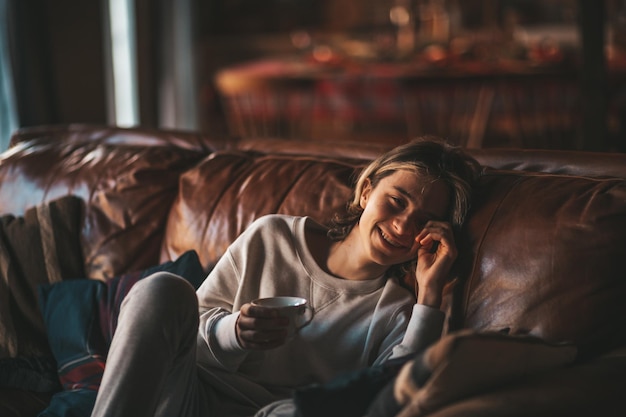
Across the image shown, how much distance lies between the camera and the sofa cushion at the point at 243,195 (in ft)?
5.92

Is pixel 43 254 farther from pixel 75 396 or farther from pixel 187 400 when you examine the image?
pixel 187 400

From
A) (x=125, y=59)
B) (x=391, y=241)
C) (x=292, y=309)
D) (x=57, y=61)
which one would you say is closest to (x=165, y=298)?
(x=292, y=309)

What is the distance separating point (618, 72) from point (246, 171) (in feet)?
11.2

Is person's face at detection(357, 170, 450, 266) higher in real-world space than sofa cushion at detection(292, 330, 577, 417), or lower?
higher

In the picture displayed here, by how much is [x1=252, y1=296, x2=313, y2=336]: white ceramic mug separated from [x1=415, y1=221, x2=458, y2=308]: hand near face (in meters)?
0.22

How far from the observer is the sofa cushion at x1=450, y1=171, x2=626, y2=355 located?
142 centimetres

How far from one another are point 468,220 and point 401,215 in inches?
5.7

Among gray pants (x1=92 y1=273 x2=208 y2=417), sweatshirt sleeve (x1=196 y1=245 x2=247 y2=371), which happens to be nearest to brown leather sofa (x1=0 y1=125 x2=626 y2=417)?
sweatshirt sleeve (x1=196 y1=245 x2=247 y2=371)

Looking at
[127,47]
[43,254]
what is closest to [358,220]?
[43,254]

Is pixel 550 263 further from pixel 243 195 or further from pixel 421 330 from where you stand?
pixel 243 195

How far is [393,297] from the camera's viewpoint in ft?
4.99

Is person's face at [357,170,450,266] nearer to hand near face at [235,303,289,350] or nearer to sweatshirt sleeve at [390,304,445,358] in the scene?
sweatshirt sleeve at [390,304,445,358]

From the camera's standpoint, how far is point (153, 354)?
4.47ft

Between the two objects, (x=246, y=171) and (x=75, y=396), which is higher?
(x=246, y=171)
